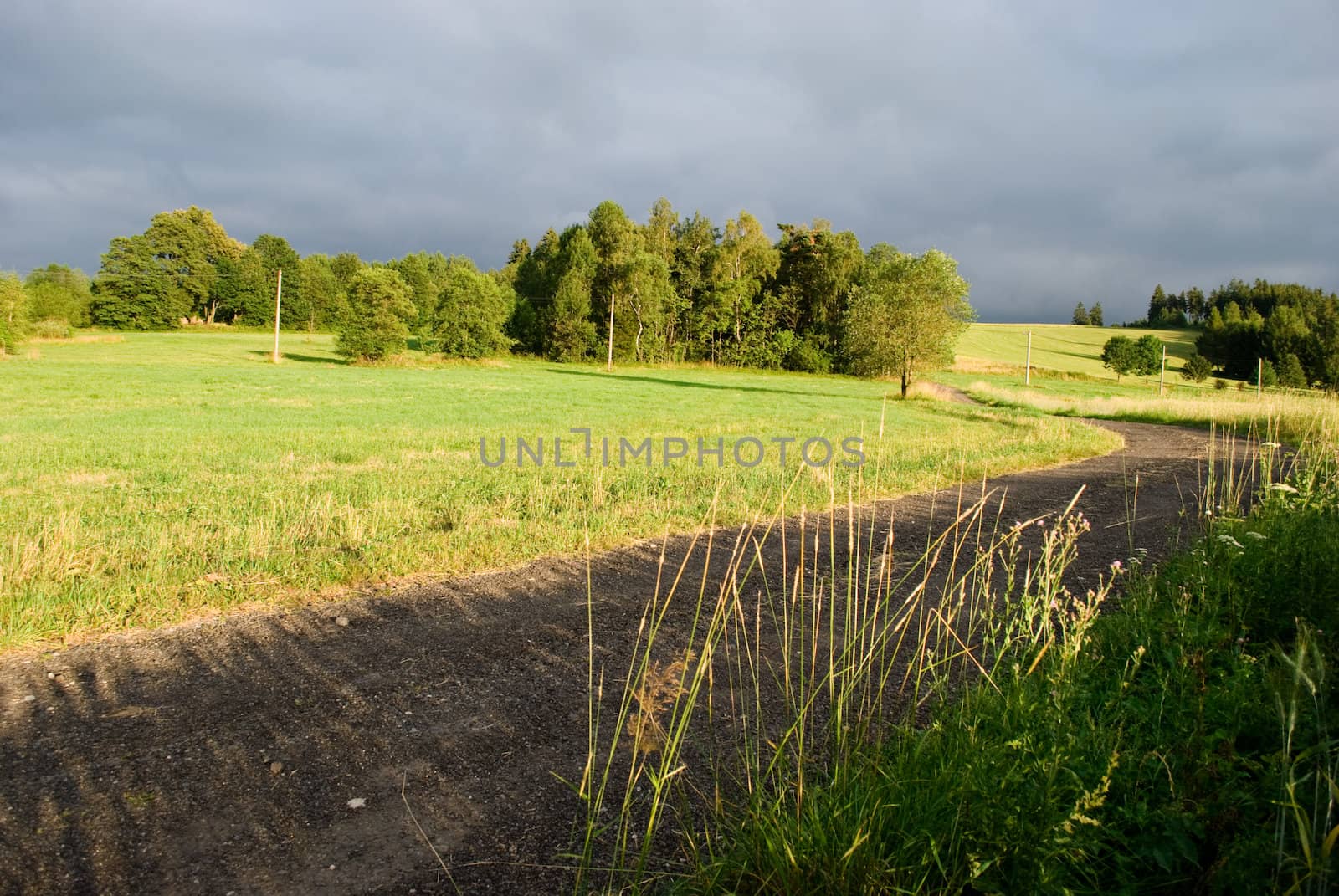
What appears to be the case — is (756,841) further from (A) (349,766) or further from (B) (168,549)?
(B) (168,549)

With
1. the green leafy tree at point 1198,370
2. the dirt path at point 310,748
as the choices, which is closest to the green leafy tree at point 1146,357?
the green leafy tree at point 1198,370

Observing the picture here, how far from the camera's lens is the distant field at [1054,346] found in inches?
2931

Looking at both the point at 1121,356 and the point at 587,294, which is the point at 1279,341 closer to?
the point at 1121,356

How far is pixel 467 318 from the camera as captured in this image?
57.8 meters

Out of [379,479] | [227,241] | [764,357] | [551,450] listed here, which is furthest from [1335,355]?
[227,241]

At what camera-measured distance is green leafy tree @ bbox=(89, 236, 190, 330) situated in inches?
3059

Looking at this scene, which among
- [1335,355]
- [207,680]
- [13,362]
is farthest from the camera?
[1335,355]

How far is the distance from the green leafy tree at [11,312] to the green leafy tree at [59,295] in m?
3.26

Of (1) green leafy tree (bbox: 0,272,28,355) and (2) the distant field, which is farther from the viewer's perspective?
(2) the distant field

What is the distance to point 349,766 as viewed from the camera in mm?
3312

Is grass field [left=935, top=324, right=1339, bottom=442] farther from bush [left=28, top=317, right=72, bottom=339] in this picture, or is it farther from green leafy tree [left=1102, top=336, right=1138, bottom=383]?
bush [left=28, top=317, right=72, bottom=339]

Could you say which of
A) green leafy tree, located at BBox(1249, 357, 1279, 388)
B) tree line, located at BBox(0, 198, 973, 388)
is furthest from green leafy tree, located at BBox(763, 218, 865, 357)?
green leafy tree, located at BBox(1249, 357, 1279, 388)

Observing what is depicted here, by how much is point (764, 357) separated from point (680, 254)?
1325 cm

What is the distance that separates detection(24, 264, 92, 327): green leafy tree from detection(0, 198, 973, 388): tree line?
321 millimetres
